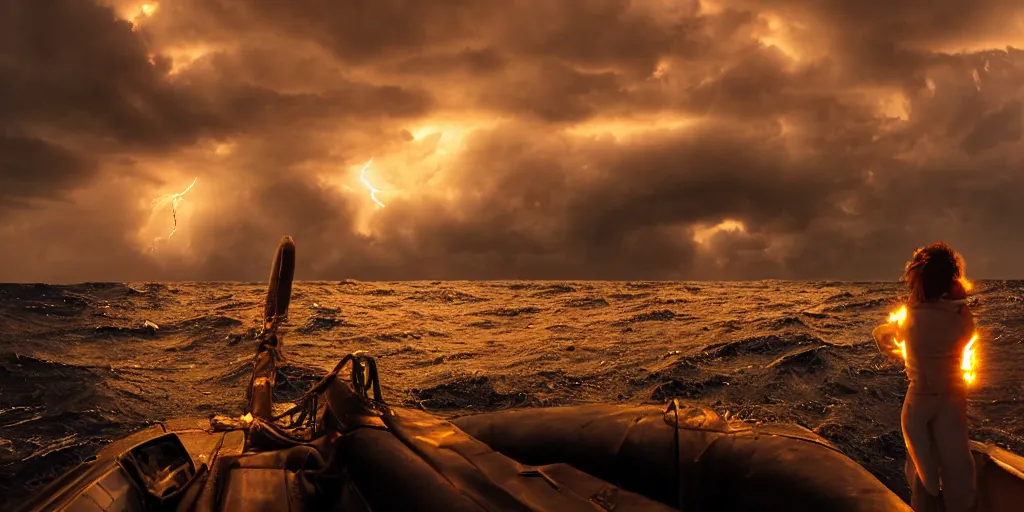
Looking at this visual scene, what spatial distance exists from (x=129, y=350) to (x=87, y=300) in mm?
14548

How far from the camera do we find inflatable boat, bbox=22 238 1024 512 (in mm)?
3033

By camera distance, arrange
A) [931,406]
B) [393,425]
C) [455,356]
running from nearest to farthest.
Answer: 1. [393,425]
2. [931,406]
3. [455,356]

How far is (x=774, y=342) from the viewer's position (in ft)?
45.1

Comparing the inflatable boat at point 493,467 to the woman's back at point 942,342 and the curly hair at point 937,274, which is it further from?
the curly hair at point 937,274

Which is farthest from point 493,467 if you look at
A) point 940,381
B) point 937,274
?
point 937,274

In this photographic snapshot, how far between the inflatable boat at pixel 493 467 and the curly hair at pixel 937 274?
1057 mm

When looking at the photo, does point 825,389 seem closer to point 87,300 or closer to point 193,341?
point 193,341

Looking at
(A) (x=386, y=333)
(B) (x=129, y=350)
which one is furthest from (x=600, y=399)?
(B) (x=129, y=350)

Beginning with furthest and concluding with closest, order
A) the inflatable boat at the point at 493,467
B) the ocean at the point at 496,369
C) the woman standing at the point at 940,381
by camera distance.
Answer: the ocean at the point at 496,369, the woman standing at the point at 940,381, the inflatable boat at the point at 493,467

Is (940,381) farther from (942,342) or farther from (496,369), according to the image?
(496,369)

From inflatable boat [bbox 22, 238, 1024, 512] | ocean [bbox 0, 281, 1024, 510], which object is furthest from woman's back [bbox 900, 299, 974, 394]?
ocean [bbox 0, 281, 1024, 510]

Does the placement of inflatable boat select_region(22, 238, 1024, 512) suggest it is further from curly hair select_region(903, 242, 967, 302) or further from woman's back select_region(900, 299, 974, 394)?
curly hair select_region(903, 242, 967, 302)

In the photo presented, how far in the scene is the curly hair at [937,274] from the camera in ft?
12.9

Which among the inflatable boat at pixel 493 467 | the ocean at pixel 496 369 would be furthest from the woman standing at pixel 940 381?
the ocean at pixel 496 369
